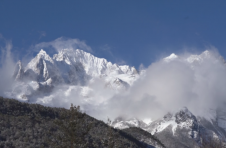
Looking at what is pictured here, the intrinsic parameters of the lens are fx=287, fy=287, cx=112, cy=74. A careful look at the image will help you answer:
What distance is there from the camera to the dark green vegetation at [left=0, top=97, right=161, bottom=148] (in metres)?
32.3

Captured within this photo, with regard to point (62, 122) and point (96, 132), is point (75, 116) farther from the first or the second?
point (96, 132)

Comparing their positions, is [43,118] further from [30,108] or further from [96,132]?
[96,132]

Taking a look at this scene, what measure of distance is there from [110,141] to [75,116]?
4911mm

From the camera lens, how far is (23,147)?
40.2 m

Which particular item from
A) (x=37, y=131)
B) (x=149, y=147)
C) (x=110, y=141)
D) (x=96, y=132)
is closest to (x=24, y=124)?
(x=37, y=131)

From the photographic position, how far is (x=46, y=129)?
48719 millimetres

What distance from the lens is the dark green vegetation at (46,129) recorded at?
32312 mm

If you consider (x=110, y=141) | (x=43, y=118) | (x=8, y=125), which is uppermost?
(x=43, y=118)

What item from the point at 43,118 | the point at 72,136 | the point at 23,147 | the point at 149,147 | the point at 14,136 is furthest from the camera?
the point at 149,147

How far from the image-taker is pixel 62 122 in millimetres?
32438

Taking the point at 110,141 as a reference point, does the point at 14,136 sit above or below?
above

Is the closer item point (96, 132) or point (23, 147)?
point (23, 147)

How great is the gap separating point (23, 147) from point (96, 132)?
73.2 feet

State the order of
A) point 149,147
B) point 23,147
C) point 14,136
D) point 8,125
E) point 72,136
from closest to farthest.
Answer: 1. point 72,136
2. point 23,147
3. point 14,136
4. point 8,125
5. point 149,147
